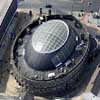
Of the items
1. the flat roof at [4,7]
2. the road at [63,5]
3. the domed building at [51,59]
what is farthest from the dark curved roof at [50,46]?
the road at [63,5]

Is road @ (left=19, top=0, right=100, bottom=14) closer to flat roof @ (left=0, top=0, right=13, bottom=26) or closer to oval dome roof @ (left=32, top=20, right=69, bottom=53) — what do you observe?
flat roof @ (left=0, top=0, right=13, bottom=26)

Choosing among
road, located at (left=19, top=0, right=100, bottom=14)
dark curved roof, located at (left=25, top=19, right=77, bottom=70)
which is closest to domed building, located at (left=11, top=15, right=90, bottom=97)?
dark curved roof, located at (left=25, top=19, right=77, bottom=70)

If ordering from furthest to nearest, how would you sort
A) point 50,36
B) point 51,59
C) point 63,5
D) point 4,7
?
point 63,5 < point 4,7 < point 50,36 < point 51,59

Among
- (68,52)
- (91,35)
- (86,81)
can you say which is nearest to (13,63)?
(68,52)

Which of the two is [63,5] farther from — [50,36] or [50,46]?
[50,46]

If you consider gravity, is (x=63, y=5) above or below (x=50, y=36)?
below

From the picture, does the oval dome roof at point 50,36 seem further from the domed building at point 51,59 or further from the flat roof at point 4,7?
the flat roof at point 4,7

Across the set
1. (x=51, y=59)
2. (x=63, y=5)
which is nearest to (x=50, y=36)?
(x=51, y=59)
